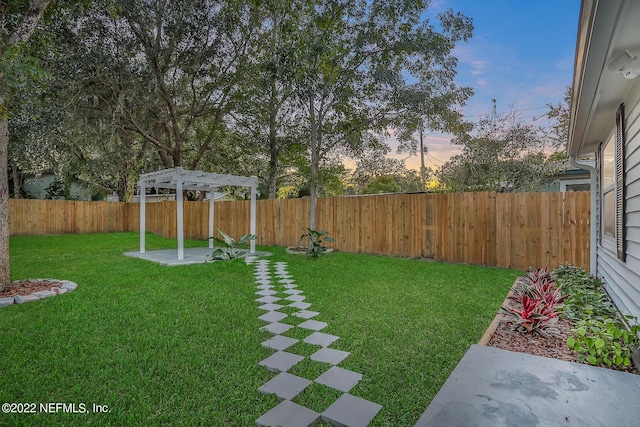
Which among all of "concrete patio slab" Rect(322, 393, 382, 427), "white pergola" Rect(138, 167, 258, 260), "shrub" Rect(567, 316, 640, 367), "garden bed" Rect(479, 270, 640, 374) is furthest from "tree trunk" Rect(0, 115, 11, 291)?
"shrub" Rect(567, 316, 640, 367)

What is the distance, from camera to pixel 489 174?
9594mm

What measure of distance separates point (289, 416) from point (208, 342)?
1208 mm

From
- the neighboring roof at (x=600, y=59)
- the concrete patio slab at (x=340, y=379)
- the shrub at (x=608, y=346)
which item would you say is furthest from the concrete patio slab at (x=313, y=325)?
the neighboring roof at (x=600, y=59)

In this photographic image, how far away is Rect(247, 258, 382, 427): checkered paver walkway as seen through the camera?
1708 mm

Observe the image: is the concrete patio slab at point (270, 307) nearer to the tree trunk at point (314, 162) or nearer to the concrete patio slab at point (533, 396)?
the concrete patio slab at point (533, 396)

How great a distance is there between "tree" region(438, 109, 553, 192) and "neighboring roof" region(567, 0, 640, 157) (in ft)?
19.8

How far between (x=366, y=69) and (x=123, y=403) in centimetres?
752

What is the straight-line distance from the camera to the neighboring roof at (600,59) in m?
1.46

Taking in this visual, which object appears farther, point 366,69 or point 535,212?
point 366,69

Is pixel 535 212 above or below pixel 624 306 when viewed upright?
above

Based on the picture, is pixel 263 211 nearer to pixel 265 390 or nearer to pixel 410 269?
pixel 410 269

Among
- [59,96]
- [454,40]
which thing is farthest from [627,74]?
[59,96]

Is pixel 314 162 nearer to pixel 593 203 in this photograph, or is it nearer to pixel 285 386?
pixel 593 203

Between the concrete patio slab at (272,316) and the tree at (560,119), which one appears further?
the tree at (560,119)
